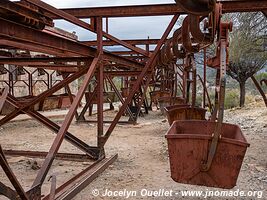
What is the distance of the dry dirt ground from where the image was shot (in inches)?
188

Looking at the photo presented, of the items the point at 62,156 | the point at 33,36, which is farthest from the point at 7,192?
the point at 62,156

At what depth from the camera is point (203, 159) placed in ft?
10.3

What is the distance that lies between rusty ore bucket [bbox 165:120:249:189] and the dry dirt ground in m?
1.23

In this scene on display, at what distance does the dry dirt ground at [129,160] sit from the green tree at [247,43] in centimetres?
719

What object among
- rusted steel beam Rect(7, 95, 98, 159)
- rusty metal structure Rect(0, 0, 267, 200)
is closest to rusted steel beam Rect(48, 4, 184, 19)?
rusty metal structure Rect(0, 0, 267, 200)

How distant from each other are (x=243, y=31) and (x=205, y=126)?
15019 mm

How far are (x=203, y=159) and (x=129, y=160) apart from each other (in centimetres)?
331

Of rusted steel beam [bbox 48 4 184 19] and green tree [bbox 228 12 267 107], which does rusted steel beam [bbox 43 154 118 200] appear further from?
green tree [bbox 228 12 267 107]

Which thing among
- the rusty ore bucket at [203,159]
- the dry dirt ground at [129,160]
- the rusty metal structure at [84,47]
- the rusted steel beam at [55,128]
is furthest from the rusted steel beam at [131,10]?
the rusty ore bucket at [203,159]

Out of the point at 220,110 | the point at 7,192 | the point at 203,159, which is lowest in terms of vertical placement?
the point at 7,192

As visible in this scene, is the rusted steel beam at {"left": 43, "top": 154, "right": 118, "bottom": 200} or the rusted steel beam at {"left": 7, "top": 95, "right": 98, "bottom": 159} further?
the rusted steel beam at {"left": 7, "top": 95, "right": 98, "bottom": 159}

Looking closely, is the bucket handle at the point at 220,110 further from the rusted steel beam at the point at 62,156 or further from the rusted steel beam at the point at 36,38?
the rusted steel beam at the point at 62,156

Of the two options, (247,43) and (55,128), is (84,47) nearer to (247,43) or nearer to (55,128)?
(55,128)

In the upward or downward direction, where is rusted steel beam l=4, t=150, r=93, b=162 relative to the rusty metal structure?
downward
